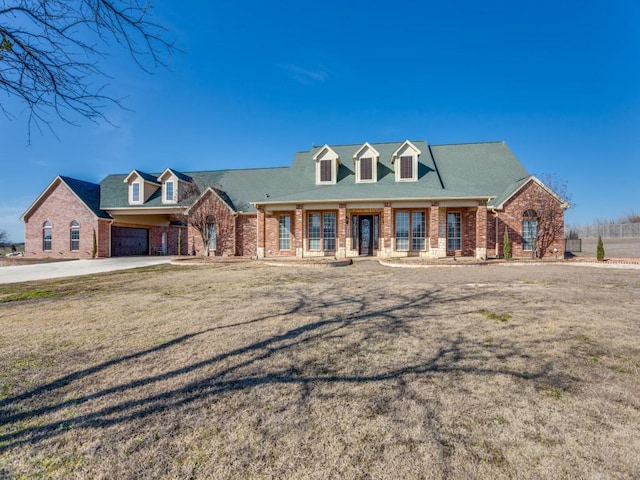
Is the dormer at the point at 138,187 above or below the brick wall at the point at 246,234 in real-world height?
above

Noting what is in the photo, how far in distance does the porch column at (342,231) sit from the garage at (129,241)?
17875mm

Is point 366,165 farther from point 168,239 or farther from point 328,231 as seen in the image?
point 168,239

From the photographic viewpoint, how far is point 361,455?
200 centimetres

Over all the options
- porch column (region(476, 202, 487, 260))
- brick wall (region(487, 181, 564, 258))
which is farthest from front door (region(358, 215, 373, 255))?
brick wall (region(487, 181, 564, 258))

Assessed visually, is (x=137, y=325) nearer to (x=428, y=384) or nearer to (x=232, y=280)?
(x=428, y=384)

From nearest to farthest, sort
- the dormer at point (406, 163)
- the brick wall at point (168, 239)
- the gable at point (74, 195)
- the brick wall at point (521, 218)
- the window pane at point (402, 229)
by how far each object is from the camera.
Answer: the brick wall at point (521, 218) < the window pane at point (402, 229) < the dormer at point (406, 163) < the gable at point (74, 195) < the brick wall at point (168, 239)

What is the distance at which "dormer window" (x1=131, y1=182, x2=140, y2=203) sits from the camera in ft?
75.7

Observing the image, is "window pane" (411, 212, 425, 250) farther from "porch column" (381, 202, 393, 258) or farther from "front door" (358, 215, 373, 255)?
"front door" (358, 215, 373, 255)

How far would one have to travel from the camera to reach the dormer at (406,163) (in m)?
18.9

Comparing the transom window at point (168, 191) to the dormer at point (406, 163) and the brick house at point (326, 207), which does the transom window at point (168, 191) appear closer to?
the brick house at point (326, 207)

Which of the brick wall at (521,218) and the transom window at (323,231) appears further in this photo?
A: the transom window at (323,231)

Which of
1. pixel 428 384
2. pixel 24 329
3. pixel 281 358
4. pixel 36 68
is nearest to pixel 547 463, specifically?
pixel 428 384

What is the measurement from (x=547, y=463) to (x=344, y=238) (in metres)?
15.6

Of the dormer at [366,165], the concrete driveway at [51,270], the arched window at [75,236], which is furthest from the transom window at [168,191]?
the dormer at [366,165]
